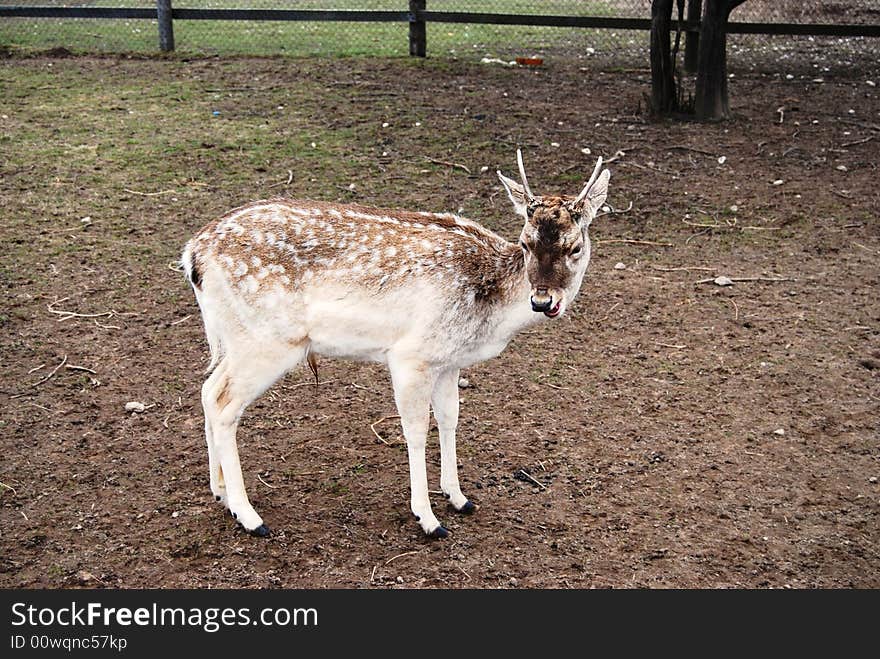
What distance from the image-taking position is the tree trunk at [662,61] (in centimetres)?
1159

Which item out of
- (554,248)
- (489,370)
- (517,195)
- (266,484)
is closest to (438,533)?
(266,484)

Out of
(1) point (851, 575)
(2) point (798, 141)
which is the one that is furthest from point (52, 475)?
(2) point (798, 141)

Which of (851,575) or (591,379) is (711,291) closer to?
(591,379)

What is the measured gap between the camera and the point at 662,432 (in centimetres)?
650

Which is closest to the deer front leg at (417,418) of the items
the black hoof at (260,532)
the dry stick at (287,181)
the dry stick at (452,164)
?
the black hoof at (260,532)

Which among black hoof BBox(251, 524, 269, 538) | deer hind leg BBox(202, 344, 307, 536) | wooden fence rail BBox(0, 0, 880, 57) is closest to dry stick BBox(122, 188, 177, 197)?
deer hind leg BBox(202, 344, 307, 536)

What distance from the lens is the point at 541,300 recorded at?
16.6 ft

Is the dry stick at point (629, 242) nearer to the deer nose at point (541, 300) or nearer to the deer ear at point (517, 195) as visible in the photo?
the deer ear at point (517, 195)

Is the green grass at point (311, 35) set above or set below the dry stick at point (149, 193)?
above

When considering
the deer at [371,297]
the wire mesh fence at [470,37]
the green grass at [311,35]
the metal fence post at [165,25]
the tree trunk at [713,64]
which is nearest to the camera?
the deer at [371,297]

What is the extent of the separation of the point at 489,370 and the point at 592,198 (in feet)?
7.22

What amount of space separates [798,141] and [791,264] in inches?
126

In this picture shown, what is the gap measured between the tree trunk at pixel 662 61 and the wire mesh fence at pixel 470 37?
125 inches

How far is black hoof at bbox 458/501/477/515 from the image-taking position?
18.8 ft
